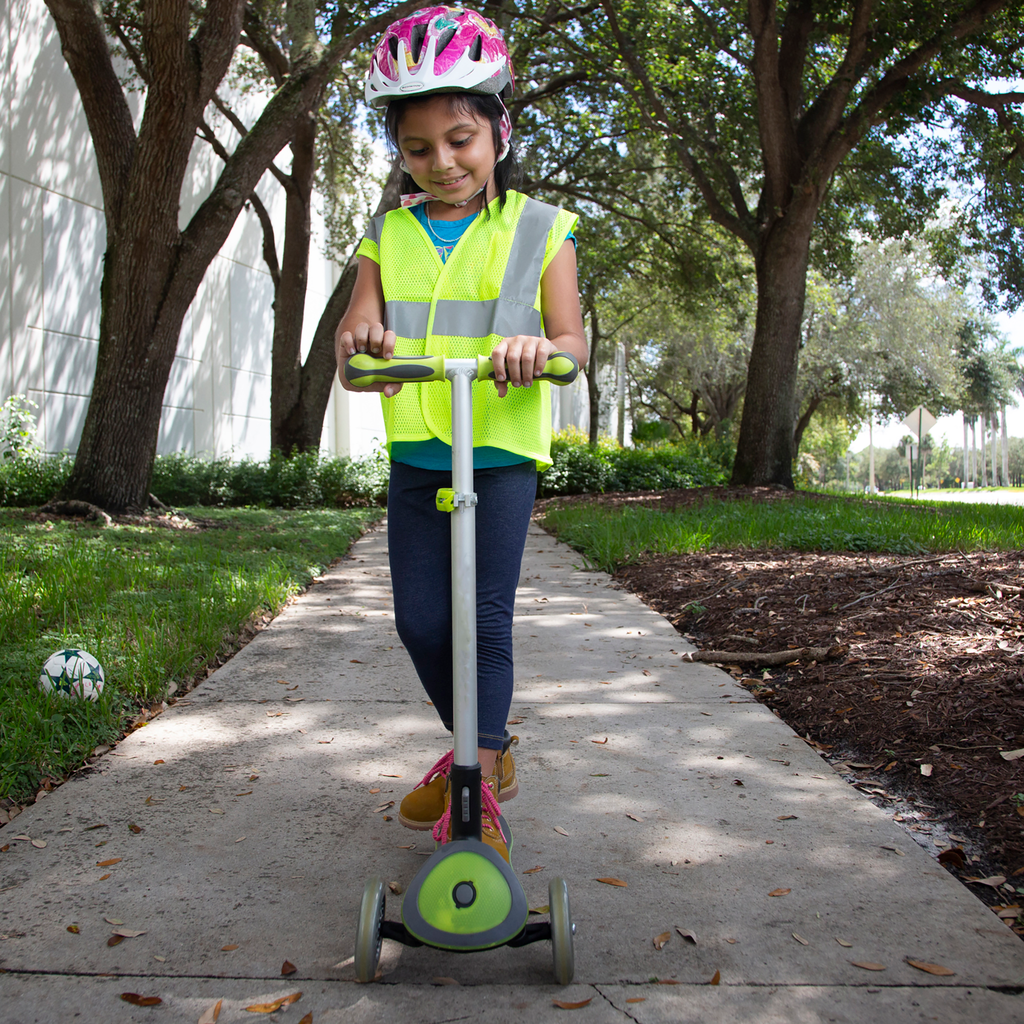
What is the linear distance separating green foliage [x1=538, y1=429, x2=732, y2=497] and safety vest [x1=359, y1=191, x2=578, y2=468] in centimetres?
1284

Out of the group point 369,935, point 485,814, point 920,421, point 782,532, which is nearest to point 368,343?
point 485,814

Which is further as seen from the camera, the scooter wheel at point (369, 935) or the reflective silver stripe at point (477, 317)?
the reflective silver stripe at point (477, 317)

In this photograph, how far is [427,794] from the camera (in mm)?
2268

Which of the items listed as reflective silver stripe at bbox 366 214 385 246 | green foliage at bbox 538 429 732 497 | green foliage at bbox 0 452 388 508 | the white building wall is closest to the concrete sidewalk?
reflective silver stripe at bbox 366 214 385 246

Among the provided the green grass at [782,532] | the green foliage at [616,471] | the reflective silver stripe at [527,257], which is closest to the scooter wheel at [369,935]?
the reflective silver stripe at [527,257]

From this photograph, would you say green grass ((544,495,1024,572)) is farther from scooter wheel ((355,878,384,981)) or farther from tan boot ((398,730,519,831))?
scooter wheel ((355,878,384,981))

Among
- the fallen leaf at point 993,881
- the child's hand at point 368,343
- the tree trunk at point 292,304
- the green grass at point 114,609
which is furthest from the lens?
the tree trunk at point 292,304

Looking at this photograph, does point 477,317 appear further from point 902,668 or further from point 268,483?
point 268,483

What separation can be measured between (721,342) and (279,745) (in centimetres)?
2827

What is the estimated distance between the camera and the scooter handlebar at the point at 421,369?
5.88 ft

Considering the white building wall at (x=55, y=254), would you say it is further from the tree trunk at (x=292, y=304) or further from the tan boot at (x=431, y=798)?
the tan boot at (x=431, y=798)

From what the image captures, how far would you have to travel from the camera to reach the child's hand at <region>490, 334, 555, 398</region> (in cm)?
178

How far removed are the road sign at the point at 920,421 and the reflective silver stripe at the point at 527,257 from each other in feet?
89.4

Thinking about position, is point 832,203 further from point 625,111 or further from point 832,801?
point 832,801
